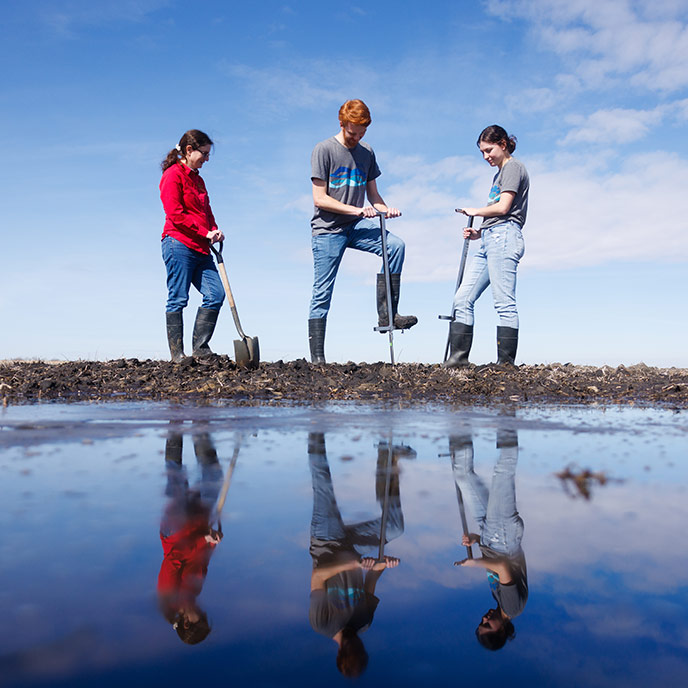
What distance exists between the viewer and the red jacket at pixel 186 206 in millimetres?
7746

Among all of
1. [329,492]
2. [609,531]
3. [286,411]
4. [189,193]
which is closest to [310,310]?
[189,193]

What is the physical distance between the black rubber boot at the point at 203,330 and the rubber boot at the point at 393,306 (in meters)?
2.17

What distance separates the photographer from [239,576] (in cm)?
145

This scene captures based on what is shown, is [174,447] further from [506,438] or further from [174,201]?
[174,201]

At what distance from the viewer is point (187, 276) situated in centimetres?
814

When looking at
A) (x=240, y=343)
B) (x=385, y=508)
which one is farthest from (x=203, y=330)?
(x=385, y=508)

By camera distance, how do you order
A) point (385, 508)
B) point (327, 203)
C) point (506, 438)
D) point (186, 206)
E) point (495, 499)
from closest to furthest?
point (385, 508), point (495, 499), point (506, 438), point (327, 203), point (186, 206)

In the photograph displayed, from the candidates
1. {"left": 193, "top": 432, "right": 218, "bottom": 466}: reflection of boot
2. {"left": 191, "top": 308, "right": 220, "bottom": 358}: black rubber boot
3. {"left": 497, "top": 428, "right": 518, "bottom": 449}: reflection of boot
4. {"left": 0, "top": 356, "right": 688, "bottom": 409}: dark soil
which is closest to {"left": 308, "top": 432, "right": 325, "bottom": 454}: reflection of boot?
{"left": 193, "top": 432, "right": 218, "bottom": 466}: reflection of boot

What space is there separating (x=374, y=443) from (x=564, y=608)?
2.03m

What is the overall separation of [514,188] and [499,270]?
0.98 m

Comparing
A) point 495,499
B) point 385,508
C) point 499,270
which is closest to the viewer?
point 385,508

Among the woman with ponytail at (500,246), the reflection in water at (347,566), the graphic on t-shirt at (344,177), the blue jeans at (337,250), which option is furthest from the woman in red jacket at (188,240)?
the reflection in water at (347,566)

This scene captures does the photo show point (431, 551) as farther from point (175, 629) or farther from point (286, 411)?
point (286, 411)

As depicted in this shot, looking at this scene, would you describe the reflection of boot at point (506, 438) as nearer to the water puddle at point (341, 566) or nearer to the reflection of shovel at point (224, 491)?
the water puddle at point (341, 566)
